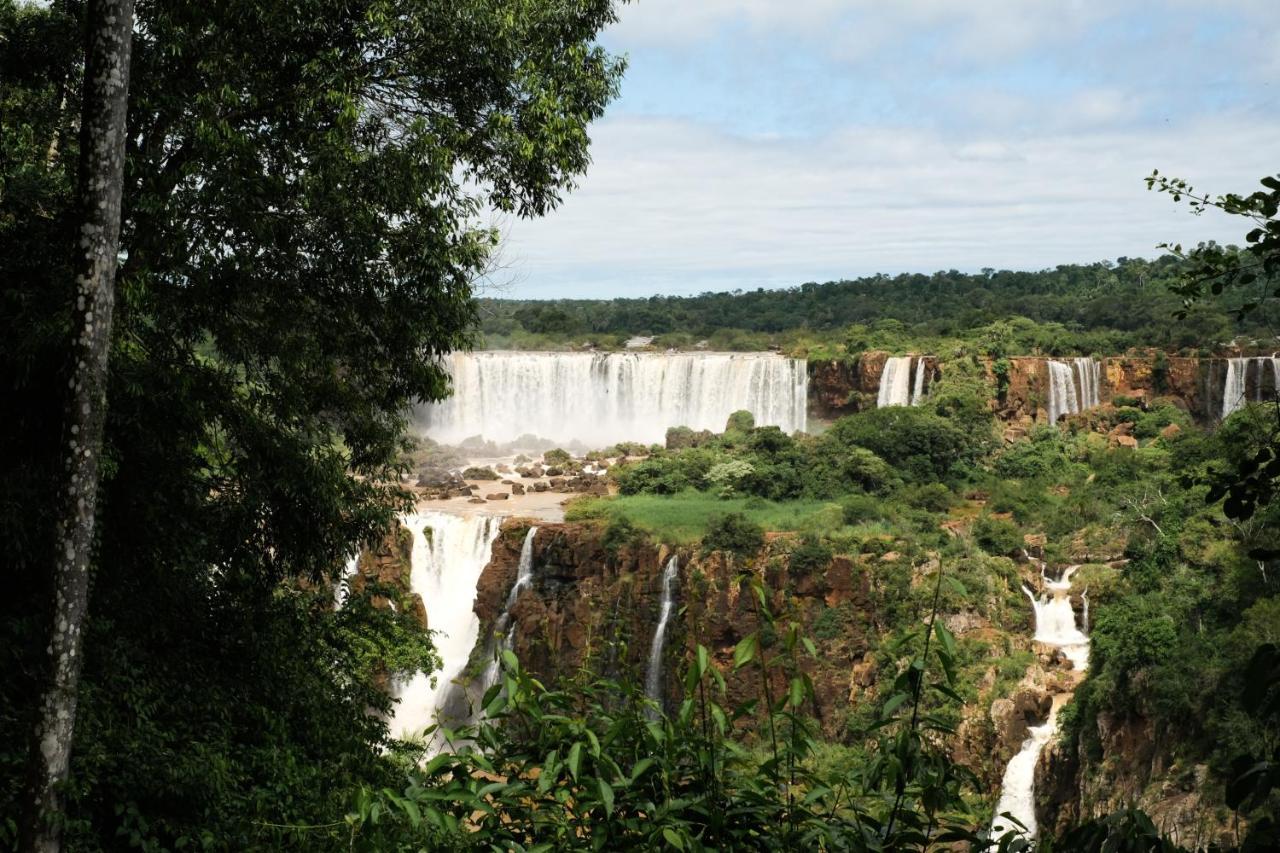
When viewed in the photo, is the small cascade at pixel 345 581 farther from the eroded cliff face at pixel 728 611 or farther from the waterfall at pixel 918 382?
the waterfall at pixel 918 382

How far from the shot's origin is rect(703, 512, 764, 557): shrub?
75.9ft

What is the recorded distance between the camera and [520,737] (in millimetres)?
2910

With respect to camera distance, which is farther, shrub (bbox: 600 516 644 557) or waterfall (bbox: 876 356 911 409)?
waterfall (bbox: 876 356 911 409)

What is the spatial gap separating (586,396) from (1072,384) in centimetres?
1526

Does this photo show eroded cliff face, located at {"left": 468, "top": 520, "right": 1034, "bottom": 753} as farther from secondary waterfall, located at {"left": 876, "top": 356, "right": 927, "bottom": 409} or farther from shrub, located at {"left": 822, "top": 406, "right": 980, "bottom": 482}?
secondary waterfall, located at {"left": 876, "top": 356, "right": 927, "bottom": 409}

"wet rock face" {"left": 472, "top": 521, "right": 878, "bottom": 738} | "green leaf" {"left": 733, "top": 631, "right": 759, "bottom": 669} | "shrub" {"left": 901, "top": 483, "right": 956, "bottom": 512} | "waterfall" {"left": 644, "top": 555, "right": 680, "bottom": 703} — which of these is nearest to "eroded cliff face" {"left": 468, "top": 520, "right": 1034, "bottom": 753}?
"wet rock face" {"left": 472, "top": 521, "right": 878, "bottom": 738}

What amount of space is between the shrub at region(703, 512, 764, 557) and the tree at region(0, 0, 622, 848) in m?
14.4

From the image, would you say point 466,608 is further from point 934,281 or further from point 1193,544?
point 934,281

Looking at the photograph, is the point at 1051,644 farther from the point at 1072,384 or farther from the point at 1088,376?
the point at 1088,376

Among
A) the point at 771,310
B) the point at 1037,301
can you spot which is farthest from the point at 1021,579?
the point at 771,310

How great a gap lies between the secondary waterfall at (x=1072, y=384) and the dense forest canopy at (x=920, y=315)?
1.64 metres

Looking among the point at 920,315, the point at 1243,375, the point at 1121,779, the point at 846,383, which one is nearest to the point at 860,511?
the point at 1121,779

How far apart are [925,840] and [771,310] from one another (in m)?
56.7

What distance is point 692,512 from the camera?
25797 mm
